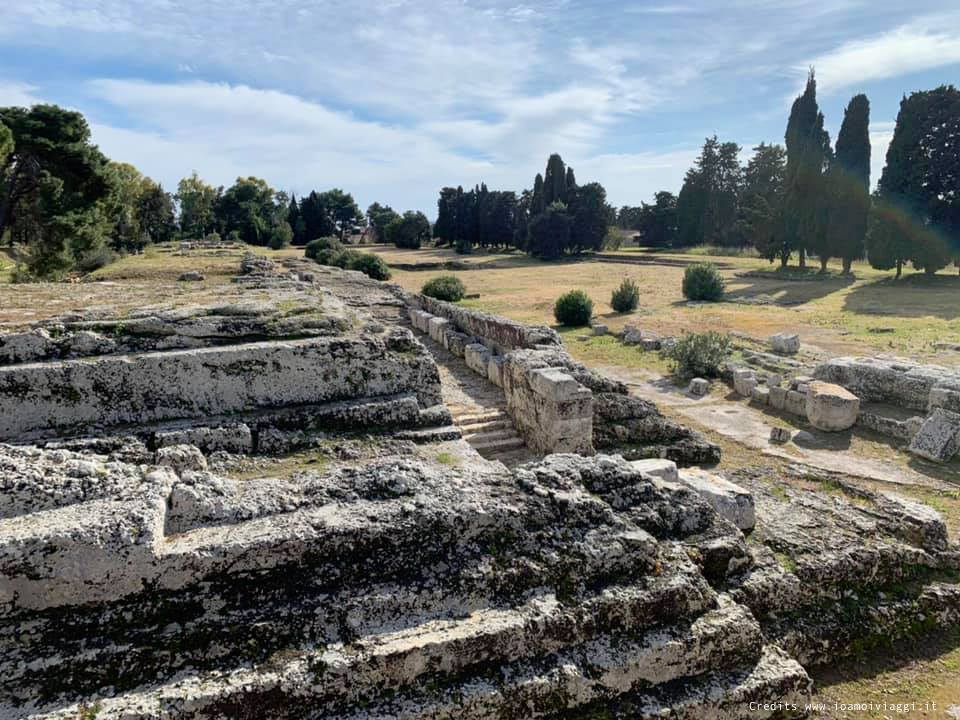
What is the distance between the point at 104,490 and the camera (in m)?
3.20

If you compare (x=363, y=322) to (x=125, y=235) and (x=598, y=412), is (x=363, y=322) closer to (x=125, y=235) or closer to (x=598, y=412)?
(x=598, y=412)

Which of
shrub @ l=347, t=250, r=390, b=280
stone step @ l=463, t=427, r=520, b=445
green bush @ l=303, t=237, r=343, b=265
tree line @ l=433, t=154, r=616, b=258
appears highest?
tree line @ l=433, t=154, r=616, b=258

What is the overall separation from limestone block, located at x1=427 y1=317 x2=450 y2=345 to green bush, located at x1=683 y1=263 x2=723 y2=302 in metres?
14.4

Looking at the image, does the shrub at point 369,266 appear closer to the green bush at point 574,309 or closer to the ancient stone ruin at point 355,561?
the green bush at point 574,309

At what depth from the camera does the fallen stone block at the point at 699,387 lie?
11984mm

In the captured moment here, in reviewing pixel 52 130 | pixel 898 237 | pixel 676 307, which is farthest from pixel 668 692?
pixel 898 237

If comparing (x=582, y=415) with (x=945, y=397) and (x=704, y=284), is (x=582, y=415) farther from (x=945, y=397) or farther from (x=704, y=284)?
(x=704, y=284)

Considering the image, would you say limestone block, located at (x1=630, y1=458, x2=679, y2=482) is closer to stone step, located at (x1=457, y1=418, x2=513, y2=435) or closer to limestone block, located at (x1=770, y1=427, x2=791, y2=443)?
stone step, located at (x1=457, y1=418, x2=513, y2=435)

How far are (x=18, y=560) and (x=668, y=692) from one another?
10.9ft

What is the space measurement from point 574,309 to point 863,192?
23.0 m

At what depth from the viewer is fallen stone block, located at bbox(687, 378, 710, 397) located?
11984 millimetres

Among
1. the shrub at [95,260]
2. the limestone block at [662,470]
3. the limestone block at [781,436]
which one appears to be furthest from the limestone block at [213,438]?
the shrub at [95,260]

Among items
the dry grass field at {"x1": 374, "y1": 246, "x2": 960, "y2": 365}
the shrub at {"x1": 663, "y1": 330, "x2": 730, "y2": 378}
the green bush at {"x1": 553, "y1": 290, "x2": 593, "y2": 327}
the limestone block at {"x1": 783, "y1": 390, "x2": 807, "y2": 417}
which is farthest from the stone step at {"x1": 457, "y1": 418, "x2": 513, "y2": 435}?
the green bush at {"x1": 553, "y1": 290, "x2": 593, "y2": 327}

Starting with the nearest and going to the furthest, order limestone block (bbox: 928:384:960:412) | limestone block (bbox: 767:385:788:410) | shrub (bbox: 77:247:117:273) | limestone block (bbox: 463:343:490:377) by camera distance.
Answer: limestone block (bbox: 928:384:960:412) → limestone block (bbox: 463:343:490:377) → limestone block (bbox: 767:385:788:410) → shrub (bbox: 77:247:117:273)
